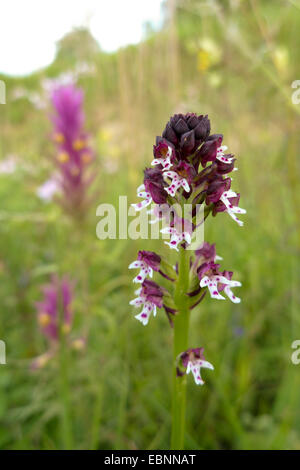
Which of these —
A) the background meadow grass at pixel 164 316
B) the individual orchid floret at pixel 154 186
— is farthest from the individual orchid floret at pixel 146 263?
the background meadow grass at pixel 164 316

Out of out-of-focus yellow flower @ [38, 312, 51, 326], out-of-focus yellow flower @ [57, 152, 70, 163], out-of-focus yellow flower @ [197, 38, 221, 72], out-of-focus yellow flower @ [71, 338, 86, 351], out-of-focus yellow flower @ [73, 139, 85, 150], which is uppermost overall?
out-of-focus yellow flower @ [197, 38, 221, 72]

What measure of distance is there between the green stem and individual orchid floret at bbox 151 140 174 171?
0.16 meters

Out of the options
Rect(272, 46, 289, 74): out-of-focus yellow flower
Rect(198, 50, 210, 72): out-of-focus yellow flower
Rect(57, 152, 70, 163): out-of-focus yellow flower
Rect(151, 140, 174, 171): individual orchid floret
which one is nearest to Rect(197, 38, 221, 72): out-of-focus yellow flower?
Rect(198, 50, 210, 72): out-of-focus yellow flower

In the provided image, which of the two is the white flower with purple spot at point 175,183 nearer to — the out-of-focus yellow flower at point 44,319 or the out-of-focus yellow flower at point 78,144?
the out-of-focus yellow flower at point 44,319

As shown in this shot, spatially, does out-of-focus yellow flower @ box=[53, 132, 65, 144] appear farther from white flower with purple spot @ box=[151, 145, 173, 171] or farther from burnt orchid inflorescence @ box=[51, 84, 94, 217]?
white flower with purple spot @ box=[151, 145, 173, 171]

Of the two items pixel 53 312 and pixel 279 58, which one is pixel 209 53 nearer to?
pixel 279 58

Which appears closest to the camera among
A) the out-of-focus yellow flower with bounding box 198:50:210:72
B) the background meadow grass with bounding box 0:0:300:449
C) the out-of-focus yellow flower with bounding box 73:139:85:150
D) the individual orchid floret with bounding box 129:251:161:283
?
the individual orchid floret with bounding box 129:251:161:283

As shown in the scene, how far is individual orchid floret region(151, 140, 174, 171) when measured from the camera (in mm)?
707

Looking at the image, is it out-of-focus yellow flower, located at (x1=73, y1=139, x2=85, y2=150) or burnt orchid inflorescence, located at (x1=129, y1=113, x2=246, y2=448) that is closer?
burnt orchid inflorescence, located at (x1=129, y1=113, x2=246, y2=448)

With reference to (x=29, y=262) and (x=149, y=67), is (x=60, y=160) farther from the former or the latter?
(x=149, y=67)

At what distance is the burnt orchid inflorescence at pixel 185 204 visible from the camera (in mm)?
712

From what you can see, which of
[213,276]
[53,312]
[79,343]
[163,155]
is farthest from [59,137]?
[213,276]

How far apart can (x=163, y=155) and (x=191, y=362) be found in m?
0.40

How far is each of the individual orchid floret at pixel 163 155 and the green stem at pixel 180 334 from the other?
6.4 inches
